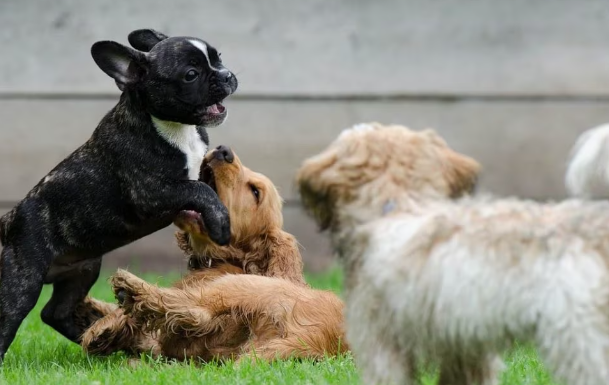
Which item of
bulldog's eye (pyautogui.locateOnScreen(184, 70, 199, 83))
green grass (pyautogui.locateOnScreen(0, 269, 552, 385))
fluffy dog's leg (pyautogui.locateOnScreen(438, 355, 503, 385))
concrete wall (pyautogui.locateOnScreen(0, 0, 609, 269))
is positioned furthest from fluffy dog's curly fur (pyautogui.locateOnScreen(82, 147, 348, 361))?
concrete wall (pyautogui.locateOnScreen(0, 0, 609, 269))

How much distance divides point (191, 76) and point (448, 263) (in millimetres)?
2714

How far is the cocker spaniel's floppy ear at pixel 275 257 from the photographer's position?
259 inches

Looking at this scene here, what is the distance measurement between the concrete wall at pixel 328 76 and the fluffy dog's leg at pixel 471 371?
23.6ft

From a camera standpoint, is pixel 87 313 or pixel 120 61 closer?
pixel 120 61

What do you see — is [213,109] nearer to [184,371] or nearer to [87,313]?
[184,371]

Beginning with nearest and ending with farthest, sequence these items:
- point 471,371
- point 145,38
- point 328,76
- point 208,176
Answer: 1. point 471,371
2. point 208,176
3. point 145,38
4. point 328,76

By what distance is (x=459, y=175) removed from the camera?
4.13 m

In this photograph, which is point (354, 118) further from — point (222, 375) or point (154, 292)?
point (222, 375)

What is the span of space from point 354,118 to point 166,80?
18.8 ft

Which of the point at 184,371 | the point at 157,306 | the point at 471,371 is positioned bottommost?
the point at 184,371

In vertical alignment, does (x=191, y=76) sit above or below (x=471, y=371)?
above

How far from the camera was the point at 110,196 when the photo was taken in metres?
6.03

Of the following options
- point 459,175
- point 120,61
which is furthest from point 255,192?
point 459,175

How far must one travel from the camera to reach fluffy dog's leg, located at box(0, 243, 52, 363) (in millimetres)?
5848
